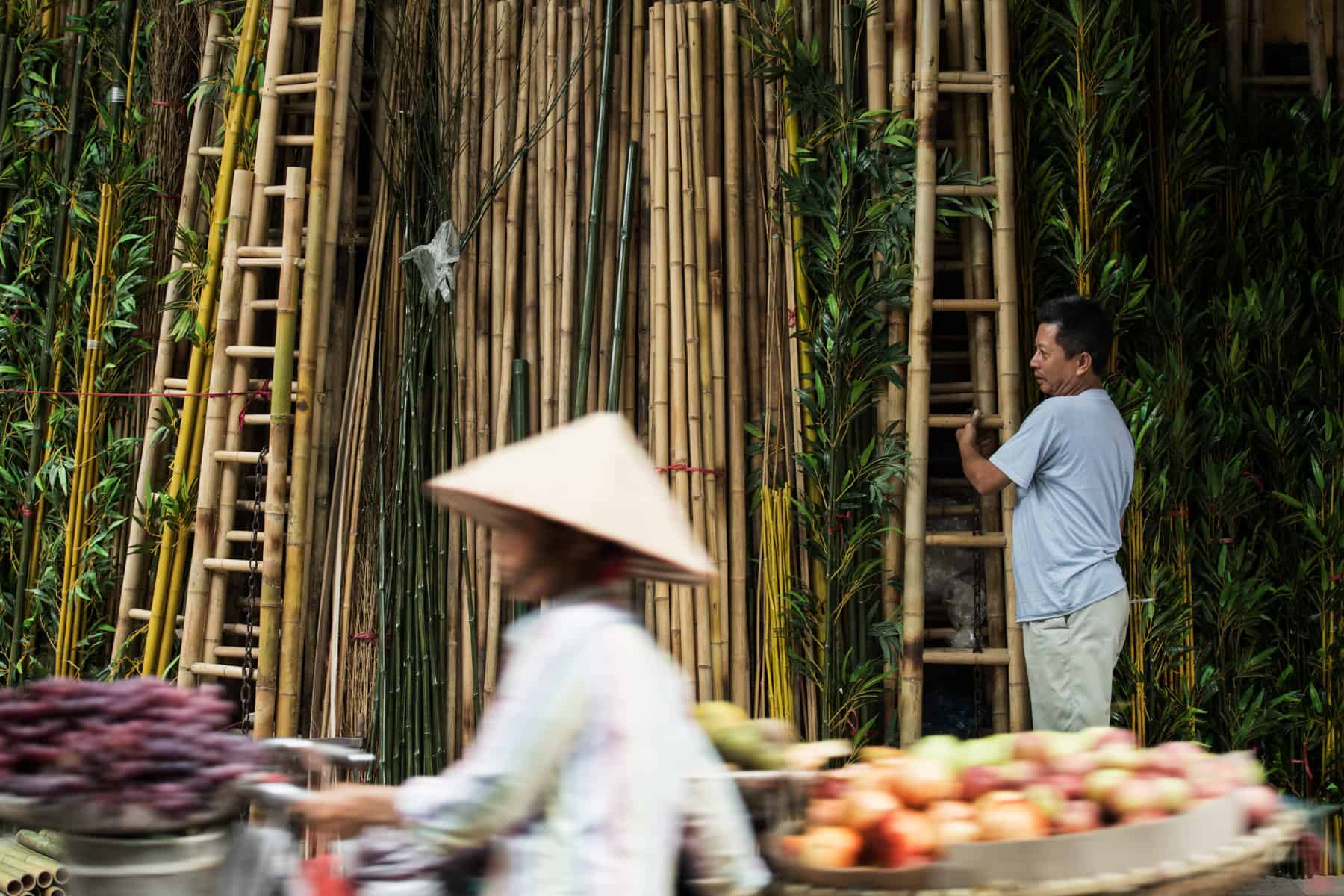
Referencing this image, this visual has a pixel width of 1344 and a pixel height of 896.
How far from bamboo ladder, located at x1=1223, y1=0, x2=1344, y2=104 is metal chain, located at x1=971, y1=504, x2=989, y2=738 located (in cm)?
189

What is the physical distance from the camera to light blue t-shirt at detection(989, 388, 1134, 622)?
3.56 m

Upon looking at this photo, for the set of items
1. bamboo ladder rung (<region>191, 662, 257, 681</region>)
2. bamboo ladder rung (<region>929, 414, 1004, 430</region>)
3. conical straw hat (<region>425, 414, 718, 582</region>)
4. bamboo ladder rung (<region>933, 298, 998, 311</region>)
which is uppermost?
bamboo ladder rung (<region>933, 298, 998, 311</region>)

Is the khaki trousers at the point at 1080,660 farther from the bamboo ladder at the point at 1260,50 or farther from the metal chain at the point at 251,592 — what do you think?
the metal chain at the point at 251,592

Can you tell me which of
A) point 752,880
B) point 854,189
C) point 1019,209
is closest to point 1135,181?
point 1019,209

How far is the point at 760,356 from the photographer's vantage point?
4523 millimetres

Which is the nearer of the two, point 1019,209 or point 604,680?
point 604,680

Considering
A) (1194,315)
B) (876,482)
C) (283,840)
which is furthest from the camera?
(1194,315)

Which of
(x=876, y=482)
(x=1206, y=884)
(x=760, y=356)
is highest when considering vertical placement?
(x=760, y=356)

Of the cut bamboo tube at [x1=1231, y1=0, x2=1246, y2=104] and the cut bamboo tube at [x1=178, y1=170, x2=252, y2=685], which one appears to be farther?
the cut bamboo tube at [x1=1231, y1=0, x2=1246, y2=104]

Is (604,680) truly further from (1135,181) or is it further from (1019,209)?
(1135,181)

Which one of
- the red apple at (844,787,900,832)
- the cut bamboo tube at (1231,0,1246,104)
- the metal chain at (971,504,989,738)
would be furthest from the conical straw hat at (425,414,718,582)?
the cut bamboo tube at (1231,0,1246,104)

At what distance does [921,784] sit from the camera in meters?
1.85

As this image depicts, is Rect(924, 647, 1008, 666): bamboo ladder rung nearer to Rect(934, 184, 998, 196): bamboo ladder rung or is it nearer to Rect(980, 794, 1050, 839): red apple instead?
Rect(934, 184, 998, 196): bamboo ladder rung

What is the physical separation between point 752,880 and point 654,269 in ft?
9.97
